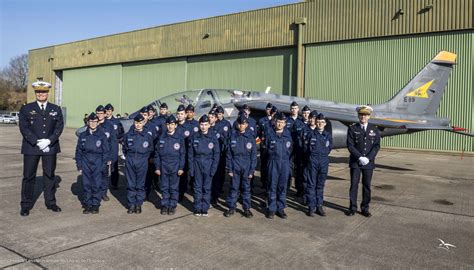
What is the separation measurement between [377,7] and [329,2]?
2.91 metres

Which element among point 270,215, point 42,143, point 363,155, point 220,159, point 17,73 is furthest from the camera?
point 17,73

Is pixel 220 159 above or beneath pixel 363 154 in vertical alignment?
beneath

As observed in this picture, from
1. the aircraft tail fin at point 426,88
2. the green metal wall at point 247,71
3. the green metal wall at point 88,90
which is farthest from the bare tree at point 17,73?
the aircraft tail fin at point 426,88

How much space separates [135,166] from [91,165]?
28.3 inches

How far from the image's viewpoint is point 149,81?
31.6m

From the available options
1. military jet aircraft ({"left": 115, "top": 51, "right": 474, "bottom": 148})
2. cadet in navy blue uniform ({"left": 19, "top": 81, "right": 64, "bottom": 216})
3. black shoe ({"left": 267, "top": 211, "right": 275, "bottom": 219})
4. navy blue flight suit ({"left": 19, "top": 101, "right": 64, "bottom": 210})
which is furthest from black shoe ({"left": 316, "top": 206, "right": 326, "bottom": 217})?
navy blue flight suit ({"left": 19, "top": 101, "right": 64, "bottom": 210})

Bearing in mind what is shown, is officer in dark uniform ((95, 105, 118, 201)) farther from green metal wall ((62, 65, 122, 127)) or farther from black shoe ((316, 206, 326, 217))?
green metal wall ((62, 65, 122, 127))

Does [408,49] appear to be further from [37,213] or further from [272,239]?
[37,213]

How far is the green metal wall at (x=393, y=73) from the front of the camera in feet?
62.0

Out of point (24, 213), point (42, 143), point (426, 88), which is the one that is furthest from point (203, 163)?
point (426, 88)

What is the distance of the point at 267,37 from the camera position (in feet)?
79.6

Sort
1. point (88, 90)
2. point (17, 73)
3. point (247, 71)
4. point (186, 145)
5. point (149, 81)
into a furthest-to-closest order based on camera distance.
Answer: point (17, 73)
point (88, 90)
point (149, 81)
point (247, 71)
point (186, 145)

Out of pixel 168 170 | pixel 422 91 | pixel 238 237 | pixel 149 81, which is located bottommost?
pixel 238 237

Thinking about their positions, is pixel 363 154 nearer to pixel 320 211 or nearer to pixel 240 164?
pixel 320 211
